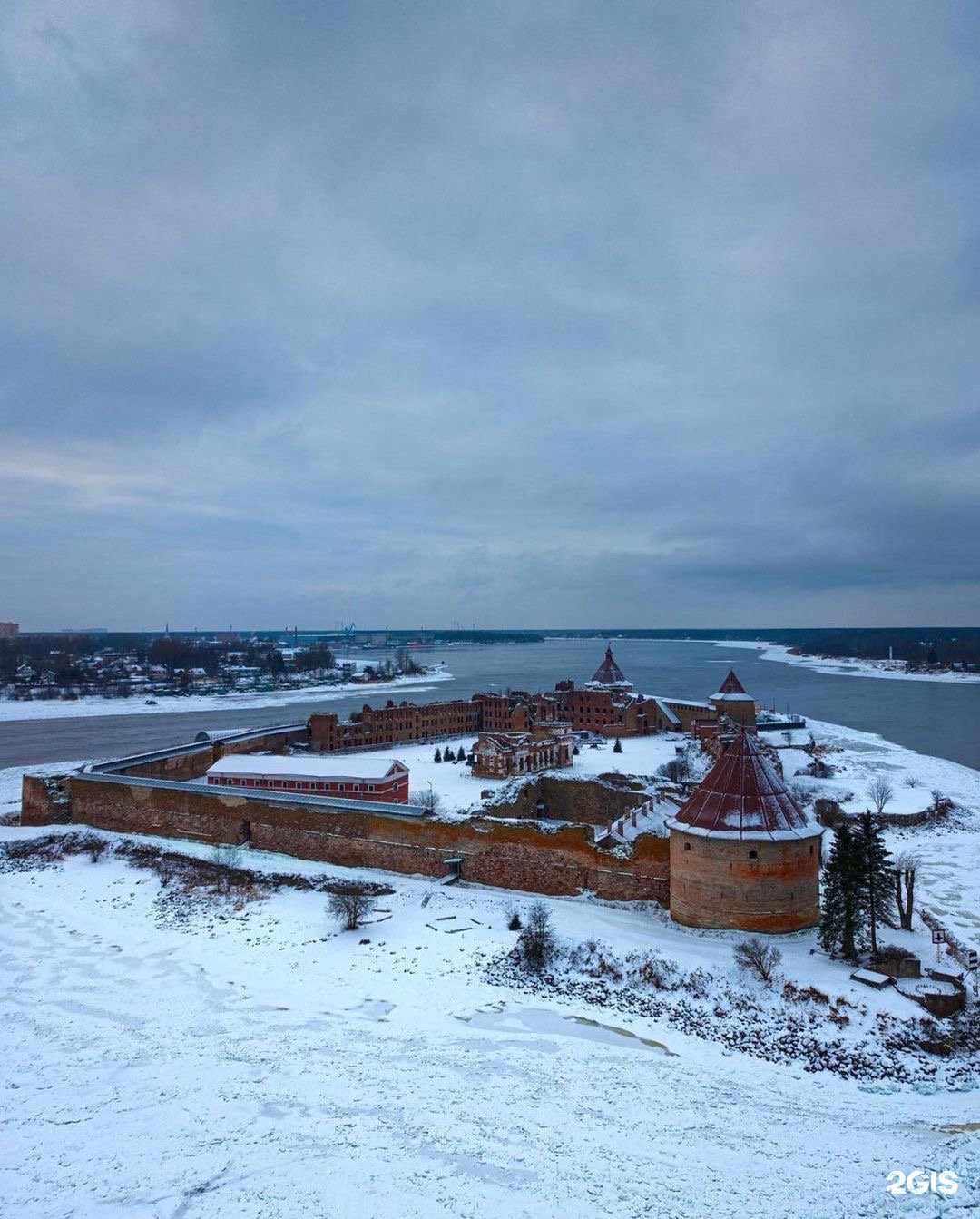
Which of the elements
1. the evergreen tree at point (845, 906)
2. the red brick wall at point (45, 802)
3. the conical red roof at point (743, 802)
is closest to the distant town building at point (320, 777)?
the red brick wall at point (45, 802)

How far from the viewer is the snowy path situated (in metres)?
8.19

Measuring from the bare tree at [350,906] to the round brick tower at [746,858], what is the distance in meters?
6.83

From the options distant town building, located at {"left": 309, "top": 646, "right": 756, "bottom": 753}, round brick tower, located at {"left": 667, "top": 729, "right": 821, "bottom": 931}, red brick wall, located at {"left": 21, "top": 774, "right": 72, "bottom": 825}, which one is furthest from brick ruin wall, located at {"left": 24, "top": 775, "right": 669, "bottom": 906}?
distant town building, located at {"left": 309, "top": 646, "right": 756, "bottom": 753}

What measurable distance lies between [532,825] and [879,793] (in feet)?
64.5

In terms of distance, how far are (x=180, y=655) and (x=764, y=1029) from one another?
385 ft

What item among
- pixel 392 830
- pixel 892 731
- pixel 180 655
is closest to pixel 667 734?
pixel 892 731

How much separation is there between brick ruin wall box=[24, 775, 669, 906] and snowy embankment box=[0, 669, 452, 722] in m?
46.7

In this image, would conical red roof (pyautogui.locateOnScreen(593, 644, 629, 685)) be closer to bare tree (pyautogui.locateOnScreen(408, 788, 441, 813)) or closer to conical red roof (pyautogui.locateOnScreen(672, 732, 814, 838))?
bare tree (pyautogui.locateOnScreen(408, 788, 441, 813))

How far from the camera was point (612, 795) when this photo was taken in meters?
24.7

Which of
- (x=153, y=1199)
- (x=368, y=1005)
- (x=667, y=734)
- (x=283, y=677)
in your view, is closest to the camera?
(x=153, y=1199)

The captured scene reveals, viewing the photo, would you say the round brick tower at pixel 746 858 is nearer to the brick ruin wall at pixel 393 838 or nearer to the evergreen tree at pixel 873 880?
the evergreen tree at pixel 873 880

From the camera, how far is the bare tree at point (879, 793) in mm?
29578

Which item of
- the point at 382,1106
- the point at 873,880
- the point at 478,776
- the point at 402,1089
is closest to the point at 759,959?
the point at 873,880

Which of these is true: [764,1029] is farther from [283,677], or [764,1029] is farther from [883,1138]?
[283,677]
